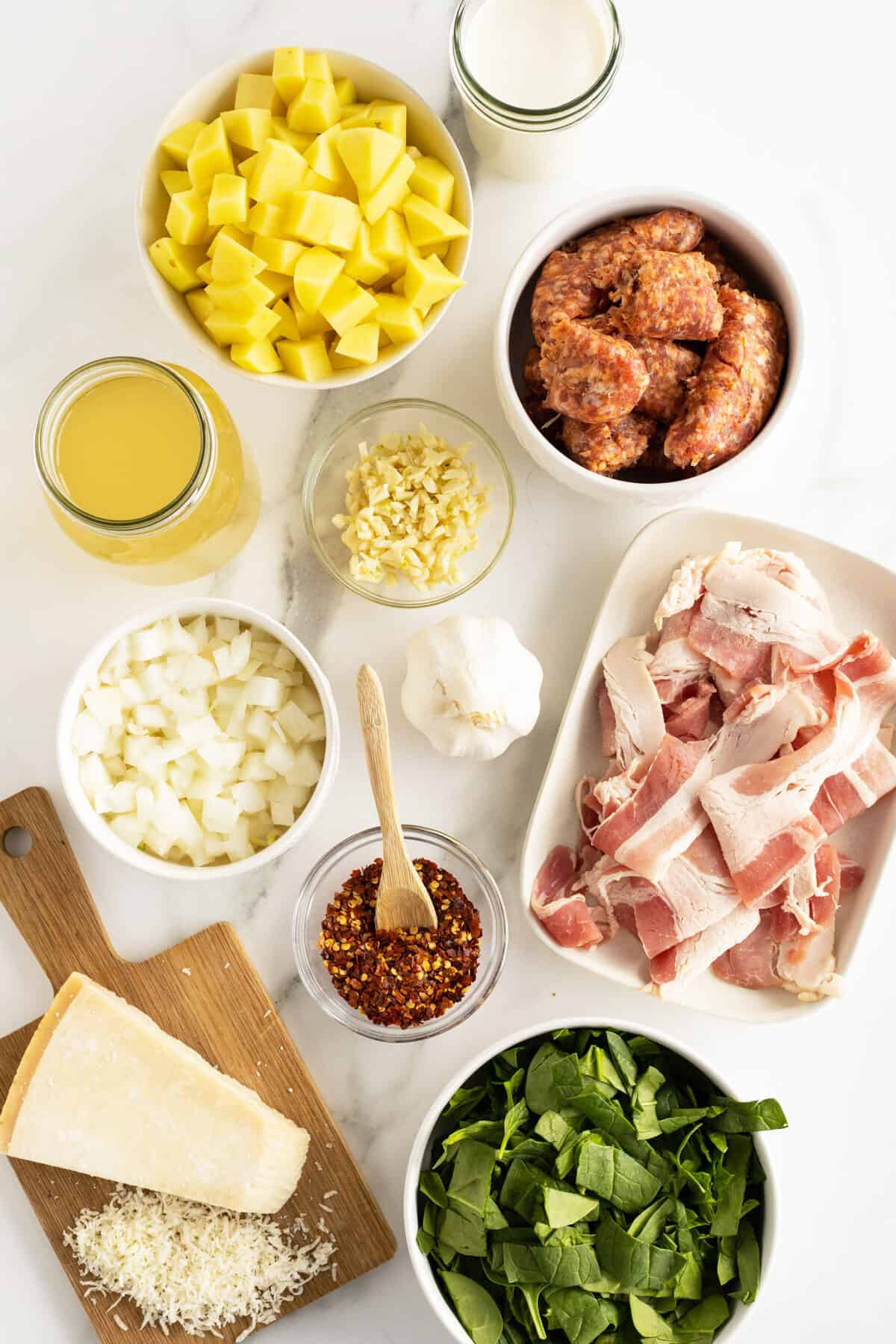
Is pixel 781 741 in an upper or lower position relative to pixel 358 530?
lower

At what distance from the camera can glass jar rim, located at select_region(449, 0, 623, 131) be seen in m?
1.57

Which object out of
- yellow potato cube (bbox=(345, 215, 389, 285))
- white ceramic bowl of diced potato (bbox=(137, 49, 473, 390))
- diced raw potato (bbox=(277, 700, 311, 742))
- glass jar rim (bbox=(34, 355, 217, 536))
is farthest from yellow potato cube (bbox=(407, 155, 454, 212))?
diced raw potato (bbox=(277, 700, 311, 742))

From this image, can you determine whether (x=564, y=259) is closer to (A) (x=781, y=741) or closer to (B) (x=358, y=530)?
(B) (x=358, y=530)

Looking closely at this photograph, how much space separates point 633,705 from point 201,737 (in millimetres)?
695

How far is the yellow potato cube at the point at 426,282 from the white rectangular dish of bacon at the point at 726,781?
497mm

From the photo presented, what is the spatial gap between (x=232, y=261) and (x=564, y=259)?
0.50 meters

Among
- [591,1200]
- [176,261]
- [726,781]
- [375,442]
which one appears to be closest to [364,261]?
[176,261]

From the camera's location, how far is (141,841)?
175cm

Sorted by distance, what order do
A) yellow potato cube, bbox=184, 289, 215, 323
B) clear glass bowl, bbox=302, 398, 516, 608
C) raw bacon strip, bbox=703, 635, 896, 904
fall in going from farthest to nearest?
1. clear glass bowl, bbox=302, 398, 516, 608
2. raw bacon strip, bbox=703, 635, 896, 904
3. yellow potato cube, bbox=184, 289, 215, 323

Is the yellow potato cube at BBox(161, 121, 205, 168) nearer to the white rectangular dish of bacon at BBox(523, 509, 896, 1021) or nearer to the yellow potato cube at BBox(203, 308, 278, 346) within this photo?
the yellow potato cube at BBox(203, 308, 278, 346)

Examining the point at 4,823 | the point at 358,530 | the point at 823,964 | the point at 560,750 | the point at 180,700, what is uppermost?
the point at 358,530

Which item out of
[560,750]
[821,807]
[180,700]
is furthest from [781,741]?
[180,700]

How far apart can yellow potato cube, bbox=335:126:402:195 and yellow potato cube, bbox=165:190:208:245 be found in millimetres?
167

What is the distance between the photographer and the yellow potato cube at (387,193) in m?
1.52
